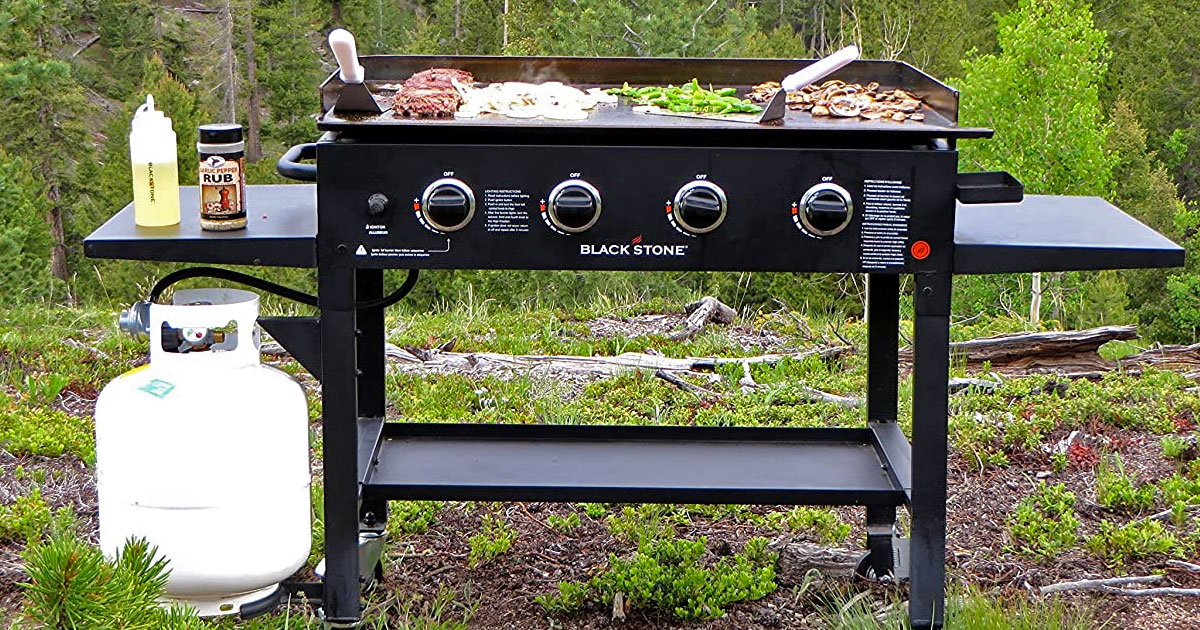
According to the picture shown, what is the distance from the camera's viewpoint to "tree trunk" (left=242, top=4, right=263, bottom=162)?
38.1 metres

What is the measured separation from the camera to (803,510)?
3.80 m

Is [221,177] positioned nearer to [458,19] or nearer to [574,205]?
[574,205]

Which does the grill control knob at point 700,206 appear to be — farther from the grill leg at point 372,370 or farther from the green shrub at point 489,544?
the green shrub at point 489,544

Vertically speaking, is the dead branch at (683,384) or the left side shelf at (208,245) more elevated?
the left side shelf at (208,245)

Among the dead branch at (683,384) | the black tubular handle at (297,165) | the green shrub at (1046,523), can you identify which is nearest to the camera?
the black tubular handle at (297,165)

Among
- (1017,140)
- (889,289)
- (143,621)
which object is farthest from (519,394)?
(1017,140)

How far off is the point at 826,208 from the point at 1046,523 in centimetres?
147

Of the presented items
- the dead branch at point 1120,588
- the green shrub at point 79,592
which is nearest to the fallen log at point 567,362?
the dead branch at point 1120,588

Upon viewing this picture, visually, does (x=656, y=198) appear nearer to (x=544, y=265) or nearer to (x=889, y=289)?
(x=544, y=265)

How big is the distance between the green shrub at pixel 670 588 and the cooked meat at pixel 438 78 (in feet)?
3.99

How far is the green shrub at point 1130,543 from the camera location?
342 centimetres

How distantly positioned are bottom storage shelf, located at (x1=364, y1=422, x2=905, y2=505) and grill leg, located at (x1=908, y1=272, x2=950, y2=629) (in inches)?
5.4

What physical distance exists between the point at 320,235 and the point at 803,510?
5.77ft

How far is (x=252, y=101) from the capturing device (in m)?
39.2
